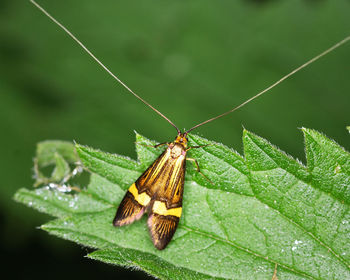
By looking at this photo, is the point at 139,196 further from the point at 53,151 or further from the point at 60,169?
the point at 53,151

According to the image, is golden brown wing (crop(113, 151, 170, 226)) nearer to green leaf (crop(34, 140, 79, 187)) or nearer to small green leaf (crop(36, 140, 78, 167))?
green leaf (crop(34, 140, 79, 187))

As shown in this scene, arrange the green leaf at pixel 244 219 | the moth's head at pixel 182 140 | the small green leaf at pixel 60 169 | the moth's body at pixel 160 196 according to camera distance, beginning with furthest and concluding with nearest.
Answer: the small green leaf at pixel 60 169 → the moth's head at pixel 182 140 → the moth's body at pixel 160 196 → the green leaf at pixel 244 219

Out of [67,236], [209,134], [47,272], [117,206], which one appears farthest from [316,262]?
[47,272]

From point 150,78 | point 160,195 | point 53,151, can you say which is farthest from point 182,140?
point 150,78

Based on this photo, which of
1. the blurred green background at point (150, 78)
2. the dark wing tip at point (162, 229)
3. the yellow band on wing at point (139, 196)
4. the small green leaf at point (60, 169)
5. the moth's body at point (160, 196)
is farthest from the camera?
the blurred green background at point (150, 78)

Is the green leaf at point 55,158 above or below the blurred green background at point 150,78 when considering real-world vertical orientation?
below

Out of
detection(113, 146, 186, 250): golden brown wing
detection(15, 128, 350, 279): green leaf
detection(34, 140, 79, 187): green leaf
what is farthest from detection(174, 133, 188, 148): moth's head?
detection(34, 140, 79, 187): green leaf

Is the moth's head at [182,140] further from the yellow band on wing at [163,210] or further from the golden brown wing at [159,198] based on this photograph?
the yellow band on wing at [163,210]

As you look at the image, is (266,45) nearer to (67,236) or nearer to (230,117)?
(230,117)

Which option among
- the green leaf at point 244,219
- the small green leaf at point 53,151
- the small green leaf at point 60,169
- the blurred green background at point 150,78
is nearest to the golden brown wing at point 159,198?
the green leaf at point 244,219
